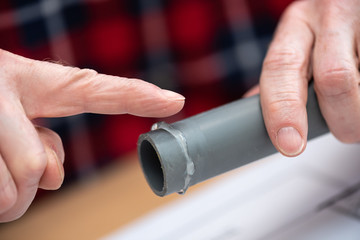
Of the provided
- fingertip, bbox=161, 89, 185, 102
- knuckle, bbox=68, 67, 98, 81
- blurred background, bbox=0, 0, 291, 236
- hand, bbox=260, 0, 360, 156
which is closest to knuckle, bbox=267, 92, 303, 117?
hand, bbox=260, 0, 360, 156

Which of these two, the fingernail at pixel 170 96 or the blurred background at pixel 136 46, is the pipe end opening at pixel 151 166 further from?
the blurred background at pixel 136 46

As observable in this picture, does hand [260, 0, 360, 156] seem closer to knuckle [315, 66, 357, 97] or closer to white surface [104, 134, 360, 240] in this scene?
knuckle [315, 66, 357, 97]

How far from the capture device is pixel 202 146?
0.48m

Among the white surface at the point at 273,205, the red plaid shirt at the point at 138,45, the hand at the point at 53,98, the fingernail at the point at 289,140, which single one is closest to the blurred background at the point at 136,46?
the red plaid shirt at the point at 138,45

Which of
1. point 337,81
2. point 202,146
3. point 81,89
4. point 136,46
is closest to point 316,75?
point 337,81

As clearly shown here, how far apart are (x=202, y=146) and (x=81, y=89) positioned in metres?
0.15

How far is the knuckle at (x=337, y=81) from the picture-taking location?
1.75ft

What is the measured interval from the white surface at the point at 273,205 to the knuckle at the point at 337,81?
20cm

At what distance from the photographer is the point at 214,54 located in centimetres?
127

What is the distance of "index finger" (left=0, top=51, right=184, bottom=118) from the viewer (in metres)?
0.48

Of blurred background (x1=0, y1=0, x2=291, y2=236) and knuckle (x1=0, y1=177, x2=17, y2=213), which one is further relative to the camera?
blurred background (x1=0, y1=0, x2=291, y2=236)

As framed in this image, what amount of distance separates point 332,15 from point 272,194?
33cm

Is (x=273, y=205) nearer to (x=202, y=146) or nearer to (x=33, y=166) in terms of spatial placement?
(x=202, y=146)

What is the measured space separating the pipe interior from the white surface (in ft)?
0.77
